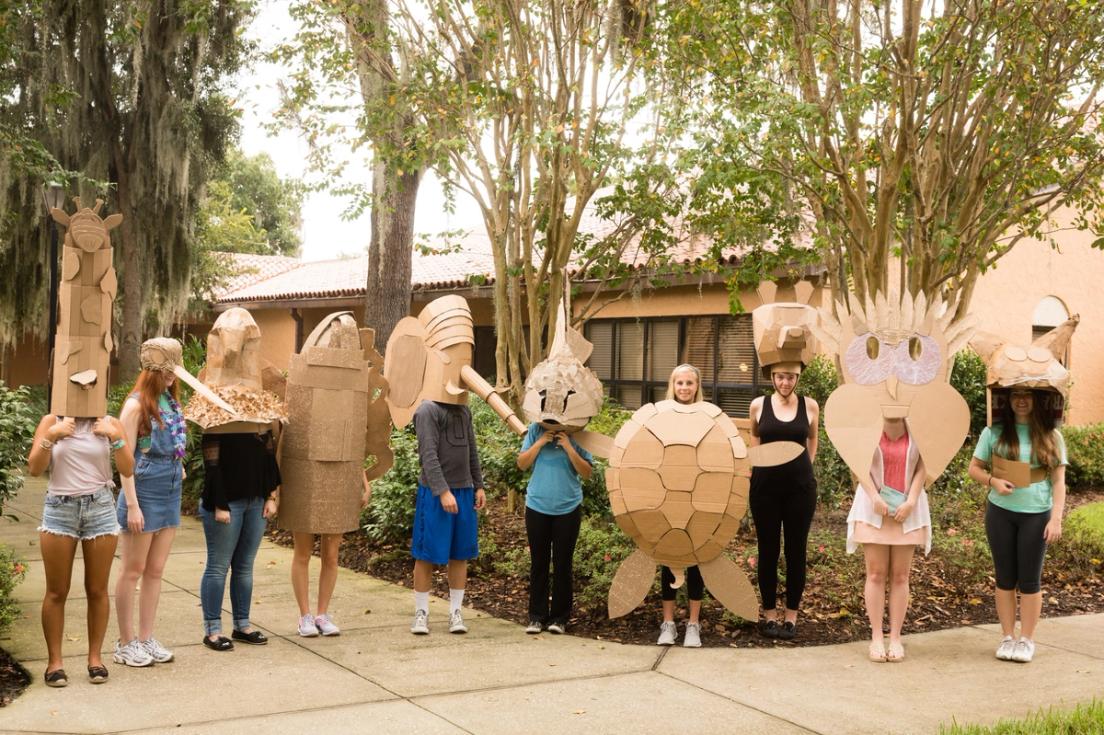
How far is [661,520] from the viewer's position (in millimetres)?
5516

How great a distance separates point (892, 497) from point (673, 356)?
351 inches

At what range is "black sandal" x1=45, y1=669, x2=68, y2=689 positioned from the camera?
4703mm

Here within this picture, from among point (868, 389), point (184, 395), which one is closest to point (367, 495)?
point (868, 389)

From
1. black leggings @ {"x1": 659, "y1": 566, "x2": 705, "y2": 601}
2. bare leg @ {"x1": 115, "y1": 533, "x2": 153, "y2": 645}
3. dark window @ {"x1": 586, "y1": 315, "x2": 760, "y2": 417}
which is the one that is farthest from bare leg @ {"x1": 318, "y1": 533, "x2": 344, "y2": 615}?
dark window @ {"x1": 586, "y1": 315, "x2": 760, "y2": 417}

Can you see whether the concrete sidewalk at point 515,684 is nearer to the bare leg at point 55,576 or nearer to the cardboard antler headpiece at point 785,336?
the bare leg at point 55,576

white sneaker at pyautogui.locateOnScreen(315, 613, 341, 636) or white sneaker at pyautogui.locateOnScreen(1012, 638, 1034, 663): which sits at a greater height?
white sneaker at pyautogui.locateOnScreen(1012, 638, 1034, 663)

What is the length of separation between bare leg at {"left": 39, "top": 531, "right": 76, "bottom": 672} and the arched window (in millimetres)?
14344

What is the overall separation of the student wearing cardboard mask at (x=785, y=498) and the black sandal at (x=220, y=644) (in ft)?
9.64

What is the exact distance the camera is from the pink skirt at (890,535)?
18.0 feet

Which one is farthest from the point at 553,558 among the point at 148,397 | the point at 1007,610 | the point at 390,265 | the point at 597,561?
the point at 390,265

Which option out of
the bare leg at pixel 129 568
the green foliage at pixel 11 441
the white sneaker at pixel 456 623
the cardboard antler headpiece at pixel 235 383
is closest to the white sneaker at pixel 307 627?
the white sneaker at pixel 456 623

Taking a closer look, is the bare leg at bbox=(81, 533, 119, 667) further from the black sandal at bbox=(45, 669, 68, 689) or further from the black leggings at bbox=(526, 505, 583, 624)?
the black leggings at bbox=(526, 505, 583, 624)

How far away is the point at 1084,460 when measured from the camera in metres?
13.3

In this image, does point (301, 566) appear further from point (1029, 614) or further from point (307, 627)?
point (1029, 614)
